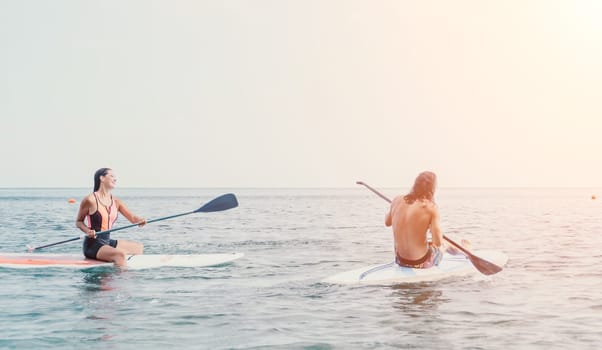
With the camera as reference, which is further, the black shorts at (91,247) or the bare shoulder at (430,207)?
the black shorts at (91,247)

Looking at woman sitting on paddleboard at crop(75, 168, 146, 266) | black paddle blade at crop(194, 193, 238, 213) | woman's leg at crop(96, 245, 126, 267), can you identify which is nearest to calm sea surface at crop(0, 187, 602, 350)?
woman's leg at crop(96, 245, 126, 267)

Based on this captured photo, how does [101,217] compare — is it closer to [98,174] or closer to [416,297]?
[98,174]

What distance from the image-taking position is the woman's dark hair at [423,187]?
9.44m

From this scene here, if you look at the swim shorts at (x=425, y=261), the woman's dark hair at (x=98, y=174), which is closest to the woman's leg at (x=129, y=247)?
the woman's dark hair at (x=98, y=174)

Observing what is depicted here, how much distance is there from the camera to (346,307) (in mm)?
8766

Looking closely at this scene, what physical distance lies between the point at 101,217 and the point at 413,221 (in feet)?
17.0

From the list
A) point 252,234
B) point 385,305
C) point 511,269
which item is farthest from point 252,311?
point 252,234

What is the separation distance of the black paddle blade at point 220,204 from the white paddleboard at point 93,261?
0.87 metres

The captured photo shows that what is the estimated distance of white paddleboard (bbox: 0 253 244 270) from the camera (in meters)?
12.1

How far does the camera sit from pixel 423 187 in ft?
31.0

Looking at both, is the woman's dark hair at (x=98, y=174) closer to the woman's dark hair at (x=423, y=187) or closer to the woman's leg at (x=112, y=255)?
the woman's leg at (x=112, y=255)

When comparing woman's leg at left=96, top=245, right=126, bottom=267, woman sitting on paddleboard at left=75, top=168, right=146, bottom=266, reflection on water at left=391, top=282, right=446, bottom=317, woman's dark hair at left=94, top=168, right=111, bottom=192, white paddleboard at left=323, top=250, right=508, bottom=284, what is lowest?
reflection on water at left=391, top=282, right=446, bottom=317

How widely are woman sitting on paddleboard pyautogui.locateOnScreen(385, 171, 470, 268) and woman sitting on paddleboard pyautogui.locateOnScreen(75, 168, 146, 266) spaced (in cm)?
422

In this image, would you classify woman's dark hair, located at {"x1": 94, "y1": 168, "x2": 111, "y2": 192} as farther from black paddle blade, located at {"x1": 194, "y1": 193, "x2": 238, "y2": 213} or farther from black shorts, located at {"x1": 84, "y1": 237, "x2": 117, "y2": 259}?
black paddle blade, located at {"x1": 194, "y1": 193, "x2": 238, "y2": 213}
